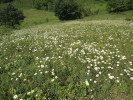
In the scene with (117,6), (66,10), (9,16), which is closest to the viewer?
(9,16)

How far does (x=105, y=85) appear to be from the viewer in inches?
132

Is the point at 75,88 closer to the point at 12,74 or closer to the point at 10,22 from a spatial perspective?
the point at 12,74

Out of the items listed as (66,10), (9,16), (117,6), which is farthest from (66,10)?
(117,6)

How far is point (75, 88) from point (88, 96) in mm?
482

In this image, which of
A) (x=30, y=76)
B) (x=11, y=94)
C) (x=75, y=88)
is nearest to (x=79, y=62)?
(x=75, y=88)

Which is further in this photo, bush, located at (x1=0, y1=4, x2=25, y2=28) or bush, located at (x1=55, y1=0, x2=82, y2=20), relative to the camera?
bush, located at (x1=55, y1=0, x2=82, y2=20)

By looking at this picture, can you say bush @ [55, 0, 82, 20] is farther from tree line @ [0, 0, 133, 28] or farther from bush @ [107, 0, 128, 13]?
bush @ [107, 0, 128, 13]

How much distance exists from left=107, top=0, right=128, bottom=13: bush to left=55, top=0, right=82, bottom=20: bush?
25436 millimetres

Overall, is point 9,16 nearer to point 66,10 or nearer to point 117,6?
point 66,10

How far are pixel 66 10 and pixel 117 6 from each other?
37.4 meters

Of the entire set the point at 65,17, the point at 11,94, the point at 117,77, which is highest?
the point at 117,77

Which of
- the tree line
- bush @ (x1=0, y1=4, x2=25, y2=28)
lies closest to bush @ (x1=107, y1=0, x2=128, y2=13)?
the tree line

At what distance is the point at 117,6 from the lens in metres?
67.6

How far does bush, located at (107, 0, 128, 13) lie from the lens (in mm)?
67738
